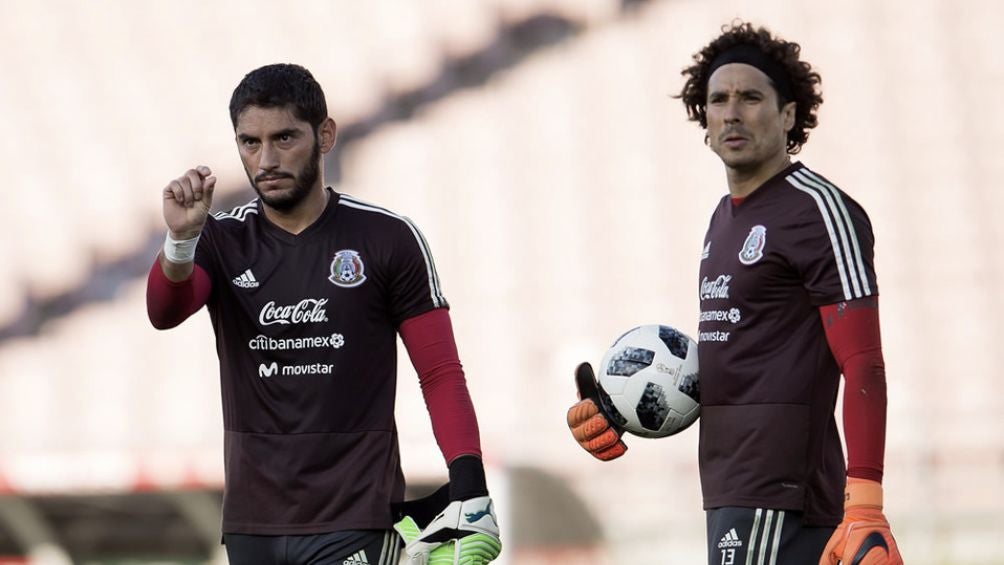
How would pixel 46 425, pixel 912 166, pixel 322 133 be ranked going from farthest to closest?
1. pixel 912 166
2. pixel 46 425
3. pixel 322 133

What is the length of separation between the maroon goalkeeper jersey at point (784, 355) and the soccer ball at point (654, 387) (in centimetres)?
20

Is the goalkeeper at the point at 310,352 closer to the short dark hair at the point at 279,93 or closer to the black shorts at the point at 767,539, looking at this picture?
the short dark hair at the point at 279,93

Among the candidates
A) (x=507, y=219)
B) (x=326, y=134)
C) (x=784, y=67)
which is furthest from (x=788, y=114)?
(x=507, y=219)

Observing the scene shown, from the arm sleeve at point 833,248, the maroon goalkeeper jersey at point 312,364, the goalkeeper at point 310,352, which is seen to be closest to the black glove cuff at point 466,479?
the goalkeeper at point 310,352

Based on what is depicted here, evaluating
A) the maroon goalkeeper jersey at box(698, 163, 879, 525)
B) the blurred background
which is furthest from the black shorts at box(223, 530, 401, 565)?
the blurred background

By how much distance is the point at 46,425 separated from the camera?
12117 millimetres

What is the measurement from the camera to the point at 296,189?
4.11 meters

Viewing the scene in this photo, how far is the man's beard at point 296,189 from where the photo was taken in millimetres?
4102

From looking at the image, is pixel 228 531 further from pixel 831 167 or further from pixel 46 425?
pixel 831 167

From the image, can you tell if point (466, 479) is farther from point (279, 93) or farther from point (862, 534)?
point (279, 93)

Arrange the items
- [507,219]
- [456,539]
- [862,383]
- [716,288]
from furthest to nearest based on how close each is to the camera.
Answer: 1. [507,219]
2. [716,288]
3. [456,539]
4. [862,383]

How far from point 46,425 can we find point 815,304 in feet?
30.7

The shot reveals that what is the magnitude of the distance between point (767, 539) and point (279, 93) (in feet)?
5.77

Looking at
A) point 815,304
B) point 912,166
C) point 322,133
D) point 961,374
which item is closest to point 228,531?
point 322,133
